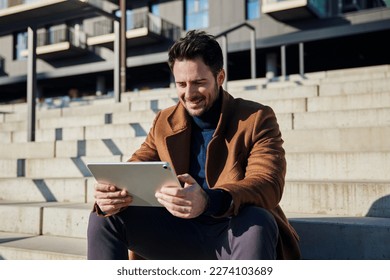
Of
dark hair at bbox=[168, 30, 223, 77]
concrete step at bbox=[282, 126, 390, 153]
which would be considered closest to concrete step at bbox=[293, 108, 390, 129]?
concrete step at bbox=[282, 126, 390, 153]

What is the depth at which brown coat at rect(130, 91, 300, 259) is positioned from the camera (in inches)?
63.0

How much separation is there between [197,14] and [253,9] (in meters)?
2.55

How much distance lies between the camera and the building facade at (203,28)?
48.5 feet

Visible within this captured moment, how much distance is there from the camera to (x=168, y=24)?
59.6ft

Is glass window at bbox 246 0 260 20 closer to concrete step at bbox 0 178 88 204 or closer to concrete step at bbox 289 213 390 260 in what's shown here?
concrete step at bbox 0 178 88 204

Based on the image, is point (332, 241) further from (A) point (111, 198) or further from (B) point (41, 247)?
(B) point (41, 247)

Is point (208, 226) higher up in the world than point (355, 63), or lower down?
lower down

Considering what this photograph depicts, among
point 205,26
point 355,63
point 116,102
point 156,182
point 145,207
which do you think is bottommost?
point 145,207

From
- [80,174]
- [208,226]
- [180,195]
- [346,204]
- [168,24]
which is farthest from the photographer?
[168,24]

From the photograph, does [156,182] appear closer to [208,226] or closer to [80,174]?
[208,226]

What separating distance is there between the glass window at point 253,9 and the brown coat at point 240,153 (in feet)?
50.4

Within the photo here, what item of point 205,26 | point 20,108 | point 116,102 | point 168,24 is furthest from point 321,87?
point 168,24

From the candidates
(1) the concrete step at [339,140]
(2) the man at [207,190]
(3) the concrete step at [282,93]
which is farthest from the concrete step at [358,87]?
(2) the man at [207,190]

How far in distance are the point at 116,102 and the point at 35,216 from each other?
124 inches
